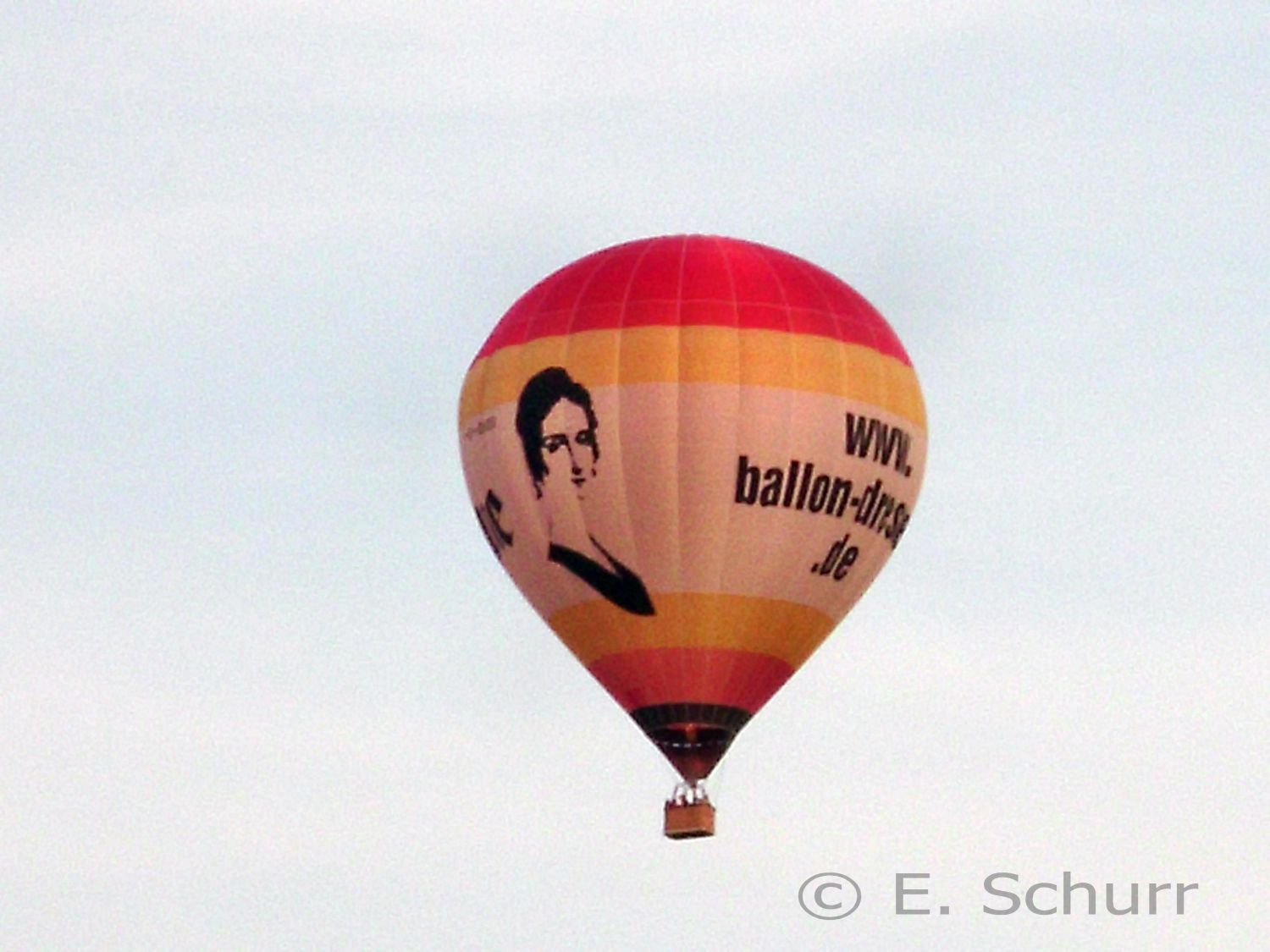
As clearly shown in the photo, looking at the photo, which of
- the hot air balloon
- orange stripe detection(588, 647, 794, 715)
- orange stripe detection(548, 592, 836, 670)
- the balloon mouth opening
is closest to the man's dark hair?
the hot air balloon

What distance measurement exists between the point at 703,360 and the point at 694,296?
1.21 meters

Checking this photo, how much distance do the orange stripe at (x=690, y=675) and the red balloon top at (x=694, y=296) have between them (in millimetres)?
4998

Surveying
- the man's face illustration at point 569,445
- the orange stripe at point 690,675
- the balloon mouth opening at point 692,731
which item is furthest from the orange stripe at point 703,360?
the balloon mouth opening at point 692,731

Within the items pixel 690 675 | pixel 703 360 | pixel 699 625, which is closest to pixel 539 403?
pixel 703 360

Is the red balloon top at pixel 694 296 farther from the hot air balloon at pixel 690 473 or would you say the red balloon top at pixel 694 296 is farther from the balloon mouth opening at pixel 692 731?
the balloon mouth opening at pixel 692 731

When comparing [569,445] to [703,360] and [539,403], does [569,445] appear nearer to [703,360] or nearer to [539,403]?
[539,403]

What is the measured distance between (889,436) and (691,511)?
144 inches

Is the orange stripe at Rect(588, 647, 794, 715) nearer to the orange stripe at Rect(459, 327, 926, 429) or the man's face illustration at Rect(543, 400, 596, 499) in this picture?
the man's face illustration at Rect(543, 400, 596, 499)

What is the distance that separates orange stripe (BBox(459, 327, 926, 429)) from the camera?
3617 inches

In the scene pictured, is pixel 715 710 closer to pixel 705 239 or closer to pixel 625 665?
pixel 625 665

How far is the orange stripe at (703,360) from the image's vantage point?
301 feet

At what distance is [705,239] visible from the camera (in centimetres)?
9400

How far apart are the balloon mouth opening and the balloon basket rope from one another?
21 cm

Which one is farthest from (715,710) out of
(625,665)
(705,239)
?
(705,239)
